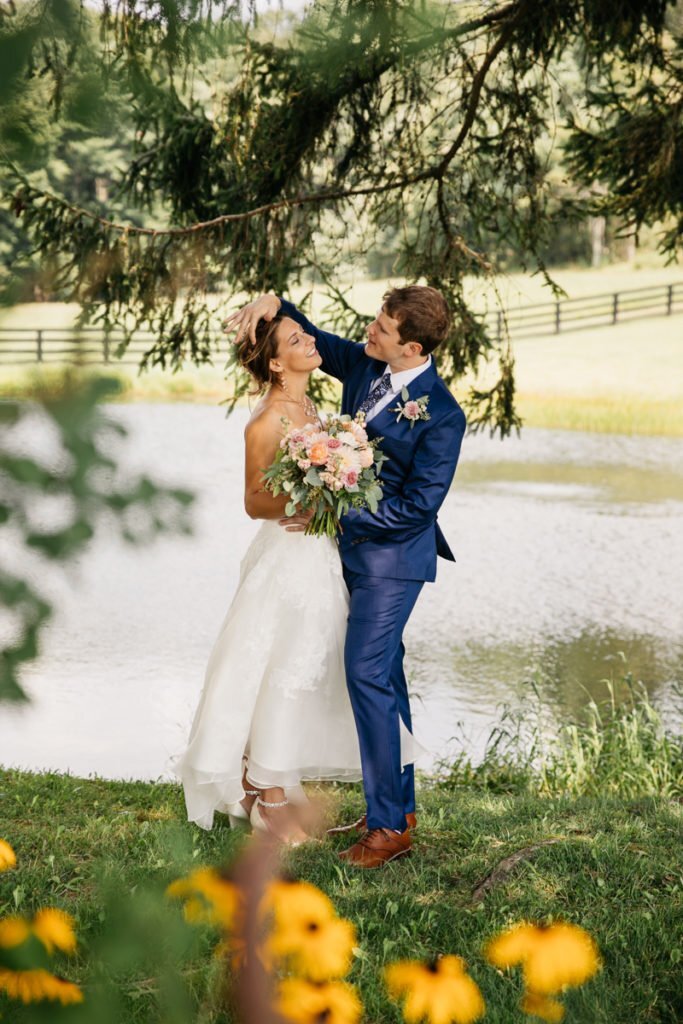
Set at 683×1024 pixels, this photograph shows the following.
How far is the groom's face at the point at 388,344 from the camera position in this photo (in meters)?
4.13

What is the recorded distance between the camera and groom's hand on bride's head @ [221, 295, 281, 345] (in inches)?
170

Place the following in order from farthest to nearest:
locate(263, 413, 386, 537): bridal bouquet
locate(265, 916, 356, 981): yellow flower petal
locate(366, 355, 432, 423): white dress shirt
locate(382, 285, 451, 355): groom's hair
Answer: locate(366, 355, 432, 423): white dress shirt → locate(382, 285, 451, 355): groom's hair → locate(263, 413, 386, 537): bridal bouquet → locate(265, 916, 356, 981): yellow flower petal

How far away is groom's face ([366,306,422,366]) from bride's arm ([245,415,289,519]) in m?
0.44

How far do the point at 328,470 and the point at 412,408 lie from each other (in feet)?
1.24

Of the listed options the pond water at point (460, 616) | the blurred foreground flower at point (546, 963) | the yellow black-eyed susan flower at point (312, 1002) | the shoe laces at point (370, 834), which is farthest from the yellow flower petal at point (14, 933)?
the shoe laces at point (370, 834)

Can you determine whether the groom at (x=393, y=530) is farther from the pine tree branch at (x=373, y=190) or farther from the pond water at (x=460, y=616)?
the pine tree branch at (x=373, y=190)

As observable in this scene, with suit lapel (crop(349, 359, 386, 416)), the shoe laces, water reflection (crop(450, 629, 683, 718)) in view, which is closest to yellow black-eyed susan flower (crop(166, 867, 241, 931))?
the shoe laces

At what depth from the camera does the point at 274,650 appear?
175 inches

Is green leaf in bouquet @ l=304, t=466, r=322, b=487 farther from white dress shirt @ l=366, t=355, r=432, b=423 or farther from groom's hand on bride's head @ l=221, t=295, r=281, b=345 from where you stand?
groom's hand on bride's head @ l=221, t=295, r=281, b=345

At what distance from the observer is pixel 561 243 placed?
37969 mm

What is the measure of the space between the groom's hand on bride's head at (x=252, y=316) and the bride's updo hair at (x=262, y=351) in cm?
2

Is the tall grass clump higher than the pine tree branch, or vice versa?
the pine tree branch

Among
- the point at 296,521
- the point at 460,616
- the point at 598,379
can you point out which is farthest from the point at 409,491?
the point at 598,379

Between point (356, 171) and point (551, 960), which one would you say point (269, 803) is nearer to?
point (551, 960)
